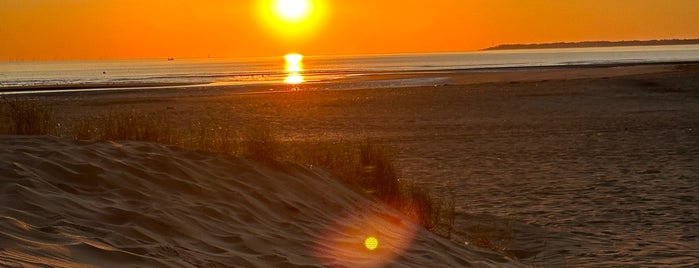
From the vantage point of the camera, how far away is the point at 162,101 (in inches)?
1359

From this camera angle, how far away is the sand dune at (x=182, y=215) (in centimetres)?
507

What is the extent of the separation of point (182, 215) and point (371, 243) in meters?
1.46

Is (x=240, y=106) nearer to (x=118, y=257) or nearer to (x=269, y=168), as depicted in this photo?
(x=269, y=168)

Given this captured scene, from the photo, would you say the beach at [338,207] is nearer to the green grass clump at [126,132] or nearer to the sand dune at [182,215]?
the sand dune at [182,215]

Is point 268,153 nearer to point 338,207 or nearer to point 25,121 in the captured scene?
point 338,207

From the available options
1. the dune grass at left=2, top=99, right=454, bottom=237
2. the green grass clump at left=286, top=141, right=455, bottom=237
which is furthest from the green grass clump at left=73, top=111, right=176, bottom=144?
the green grass clump at left=286, top=141, right=455, bottom=237

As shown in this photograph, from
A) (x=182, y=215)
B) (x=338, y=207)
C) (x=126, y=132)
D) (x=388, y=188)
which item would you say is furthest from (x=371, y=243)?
(x=126, y=132)

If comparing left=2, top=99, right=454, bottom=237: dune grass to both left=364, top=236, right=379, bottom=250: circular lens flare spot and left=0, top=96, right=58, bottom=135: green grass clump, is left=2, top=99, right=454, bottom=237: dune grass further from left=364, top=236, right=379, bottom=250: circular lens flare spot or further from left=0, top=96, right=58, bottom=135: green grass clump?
left=364, top=236, right=379, bottom=250: circular lens flare spot

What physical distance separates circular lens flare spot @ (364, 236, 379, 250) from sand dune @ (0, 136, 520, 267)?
0.05 metres

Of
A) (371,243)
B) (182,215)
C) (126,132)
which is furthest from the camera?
(126,132)

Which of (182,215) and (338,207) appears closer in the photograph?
(182,215)

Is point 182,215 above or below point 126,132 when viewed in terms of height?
below

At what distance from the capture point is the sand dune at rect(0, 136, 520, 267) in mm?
5074

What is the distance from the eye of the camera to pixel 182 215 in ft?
20.3
